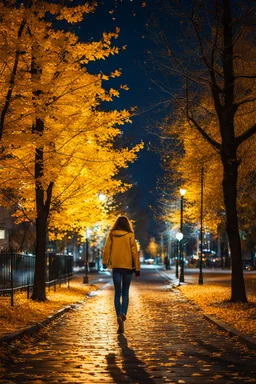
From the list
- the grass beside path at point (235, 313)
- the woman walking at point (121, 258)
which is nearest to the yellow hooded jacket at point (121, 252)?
the woman walking at point (121, 258)

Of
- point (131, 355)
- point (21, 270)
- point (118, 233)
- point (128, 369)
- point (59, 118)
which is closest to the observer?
point (128, 369)

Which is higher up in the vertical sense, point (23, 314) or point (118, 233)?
point (118, 233)

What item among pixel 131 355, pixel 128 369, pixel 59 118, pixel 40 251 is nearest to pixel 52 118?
pixel 59 118

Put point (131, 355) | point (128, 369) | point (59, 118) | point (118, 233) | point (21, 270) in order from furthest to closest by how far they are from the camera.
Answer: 1. point (21, 270)
2. point (59, 118)
3. point (118, 233)
4. point (131, 355)
5. point (128, 369)

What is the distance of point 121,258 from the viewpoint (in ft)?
41.7

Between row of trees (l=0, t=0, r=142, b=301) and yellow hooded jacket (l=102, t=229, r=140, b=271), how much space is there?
3.33 m

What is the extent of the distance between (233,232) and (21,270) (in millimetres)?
7547

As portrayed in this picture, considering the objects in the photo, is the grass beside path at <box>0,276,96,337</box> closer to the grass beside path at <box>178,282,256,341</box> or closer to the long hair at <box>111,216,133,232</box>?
the long hair at <box>111,216,133,232</box>

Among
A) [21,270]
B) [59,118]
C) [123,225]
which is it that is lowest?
[21,270]

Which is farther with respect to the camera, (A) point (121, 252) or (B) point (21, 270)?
(B) point (21, 270)

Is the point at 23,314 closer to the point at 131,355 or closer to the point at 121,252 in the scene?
the point at 121,252

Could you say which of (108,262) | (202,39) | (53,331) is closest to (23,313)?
(53,331)

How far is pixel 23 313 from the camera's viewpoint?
15742 mm

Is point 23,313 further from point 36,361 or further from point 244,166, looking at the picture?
point 244,166
